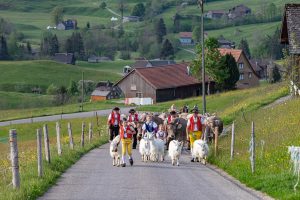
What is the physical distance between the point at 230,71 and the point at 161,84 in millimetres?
10230

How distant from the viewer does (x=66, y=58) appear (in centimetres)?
16975

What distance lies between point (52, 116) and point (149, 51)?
119 m

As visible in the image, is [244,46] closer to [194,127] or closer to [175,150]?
[194,127]

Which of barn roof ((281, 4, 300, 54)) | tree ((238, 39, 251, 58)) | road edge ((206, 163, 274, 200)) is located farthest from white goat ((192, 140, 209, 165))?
tree ((238, 39, 251, 58))

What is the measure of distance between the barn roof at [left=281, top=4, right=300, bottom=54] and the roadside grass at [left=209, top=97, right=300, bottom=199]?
792cm

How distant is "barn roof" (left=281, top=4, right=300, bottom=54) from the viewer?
142ft

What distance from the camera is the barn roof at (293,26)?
142 ft

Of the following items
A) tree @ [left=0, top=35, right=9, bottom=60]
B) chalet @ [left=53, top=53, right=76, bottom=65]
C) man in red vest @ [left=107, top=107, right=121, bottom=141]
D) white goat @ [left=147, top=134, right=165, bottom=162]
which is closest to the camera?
white goat @ [left=147, top=134, right=165, bottom=162]

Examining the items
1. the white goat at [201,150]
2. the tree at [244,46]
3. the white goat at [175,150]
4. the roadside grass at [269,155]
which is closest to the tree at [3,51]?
the tree at [244,46]

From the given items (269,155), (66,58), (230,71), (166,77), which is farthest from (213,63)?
(66,58)

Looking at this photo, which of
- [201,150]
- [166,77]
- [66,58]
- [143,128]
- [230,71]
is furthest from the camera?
[66,58]

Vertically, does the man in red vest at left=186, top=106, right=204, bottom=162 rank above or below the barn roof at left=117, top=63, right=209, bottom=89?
below

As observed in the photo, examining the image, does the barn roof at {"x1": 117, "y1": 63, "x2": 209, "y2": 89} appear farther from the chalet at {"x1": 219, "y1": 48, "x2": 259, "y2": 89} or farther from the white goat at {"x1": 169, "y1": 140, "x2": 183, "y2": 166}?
the white goat at {"x1": 169, "y1": 140, "x2": 183, "y2": 166}

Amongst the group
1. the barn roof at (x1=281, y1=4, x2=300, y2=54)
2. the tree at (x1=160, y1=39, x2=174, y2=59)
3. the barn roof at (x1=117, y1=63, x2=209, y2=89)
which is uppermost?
the tree at (x1=160, y1=39, x2=174, y2=59)
